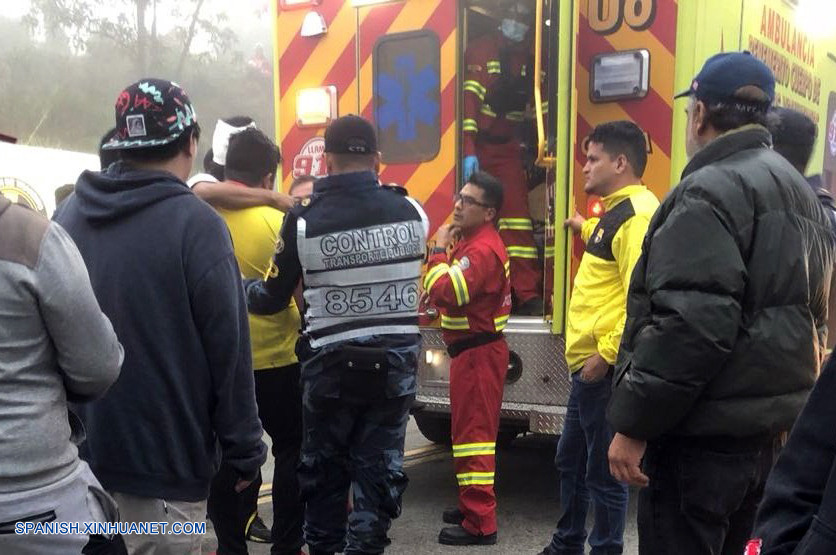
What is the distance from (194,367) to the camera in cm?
220

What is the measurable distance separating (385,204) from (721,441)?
1508 millimetres

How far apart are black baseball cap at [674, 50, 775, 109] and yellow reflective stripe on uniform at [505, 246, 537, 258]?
2567 mm

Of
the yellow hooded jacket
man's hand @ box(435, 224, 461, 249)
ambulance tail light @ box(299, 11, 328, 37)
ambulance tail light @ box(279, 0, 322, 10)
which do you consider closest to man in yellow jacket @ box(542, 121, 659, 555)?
the yellow hooded jacket

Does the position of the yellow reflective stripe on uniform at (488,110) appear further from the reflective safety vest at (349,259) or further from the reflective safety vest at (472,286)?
the reflective safety vest at (349,259)

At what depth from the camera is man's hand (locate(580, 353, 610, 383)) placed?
3391mm

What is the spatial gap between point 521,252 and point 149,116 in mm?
3013

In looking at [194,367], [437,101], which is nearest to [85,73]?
[437,101]

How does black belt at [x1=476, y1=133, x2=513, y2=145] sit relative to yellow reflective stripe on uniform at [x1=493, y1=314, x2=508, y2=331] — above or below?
above

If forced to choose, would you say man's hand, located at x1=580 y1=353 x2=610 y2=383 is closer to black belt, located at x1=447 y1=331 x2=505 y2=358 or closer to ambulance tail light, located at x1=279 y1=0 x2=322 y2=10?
black belt, located at x1=447 y1=331 x2=505 y2=358

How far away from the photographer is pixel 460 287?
13.0 ft

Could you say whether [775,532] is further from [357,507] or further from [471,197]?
[471,197]

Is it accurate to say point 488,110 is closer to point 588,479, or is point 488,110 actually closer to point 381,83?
point 381,83

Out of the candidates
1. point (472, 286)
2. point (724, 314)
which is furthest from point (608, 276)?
point (724, 314)

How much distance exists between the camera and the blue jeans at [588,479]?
3.44 metres
